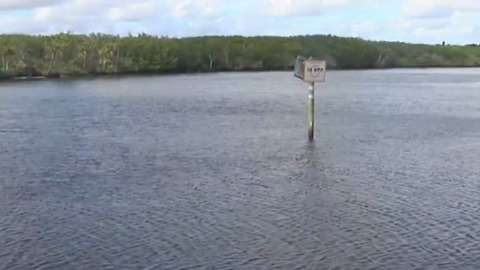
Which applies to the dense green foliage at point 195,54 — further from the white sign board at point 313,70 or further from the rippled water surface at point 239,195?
the white sign board at point 313,70

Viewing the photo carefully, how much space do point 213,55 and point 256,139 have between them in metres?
84.9

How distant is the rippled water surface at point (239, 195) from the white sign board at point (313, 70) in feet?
6.05

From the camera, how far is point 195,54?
106062 millimetres

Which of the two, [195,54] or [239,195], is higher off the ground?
[239,195]

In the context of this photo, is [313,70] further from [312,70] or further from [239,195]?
[239,195]

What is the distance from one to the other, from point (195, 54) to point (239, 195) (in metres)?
91.3

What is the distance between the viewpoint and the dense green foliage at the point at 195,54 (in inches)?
3504

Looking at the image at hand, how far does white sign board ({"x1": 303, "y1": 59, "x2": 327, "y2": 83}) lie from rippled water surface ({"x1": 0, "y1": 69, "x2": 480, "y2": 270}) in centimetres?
184

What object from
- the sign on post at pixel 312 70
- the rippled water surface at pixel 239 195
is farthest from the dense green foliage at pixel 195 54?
the sign on post at pixel 312 70

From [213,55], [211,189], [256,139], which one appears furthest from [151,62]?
[211,189]

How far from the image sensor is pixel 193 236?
12.3 metres

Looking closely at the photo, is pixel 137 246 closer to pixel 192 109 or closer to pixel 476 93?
pixel 192 109

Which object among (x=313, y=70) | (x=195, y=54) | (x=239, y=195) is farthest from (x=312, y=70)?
(x=195, y=54)

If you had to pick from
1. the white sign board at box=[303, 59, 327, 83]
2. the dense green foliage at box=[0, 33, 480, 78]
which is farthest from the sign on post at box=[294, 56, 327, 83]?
the dense green foliage at box=[0, 33, 480, 78]
